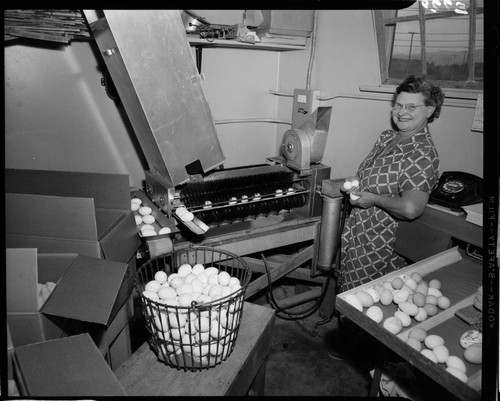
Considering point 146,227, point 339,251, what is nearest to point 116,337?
point 146,227

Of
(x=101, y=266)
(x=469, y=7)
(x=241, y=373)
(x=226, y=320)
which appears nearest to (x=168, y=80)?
(x=101, y=266)

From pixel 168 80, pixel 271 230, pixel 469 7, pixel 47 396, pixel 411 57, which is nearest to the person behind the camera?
pixel 47 396

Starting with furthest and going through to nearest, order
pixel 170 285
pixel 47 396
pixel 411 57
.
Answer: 1. pixel 411 57
2. pixel 170 285
3. pixel 47 396

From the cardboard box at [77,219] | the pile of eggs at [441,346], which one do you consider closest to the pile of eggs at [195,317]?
the cardboard box at [77,219]

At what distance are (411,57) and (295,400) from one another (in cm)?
234

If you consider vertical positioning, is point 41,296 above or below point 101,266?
below

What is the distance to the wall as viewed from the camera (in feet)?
7.92

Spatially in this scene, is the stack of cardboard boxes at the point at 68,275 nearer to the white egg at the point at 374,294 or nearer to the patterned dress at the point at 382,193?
the white egg at the point at 374,294

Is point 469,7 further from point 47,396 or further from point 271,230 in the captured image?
point 47,396

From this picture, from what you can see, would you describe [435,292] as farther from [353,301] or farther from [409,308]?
[353,301]

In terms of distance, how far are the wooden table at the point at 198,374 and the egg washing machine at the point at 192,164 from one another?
1.92ft

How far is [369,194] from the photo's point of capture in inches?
74.9

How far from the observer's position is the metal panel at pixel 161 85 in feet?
5.08

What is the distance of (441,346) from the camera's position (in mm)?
1086
